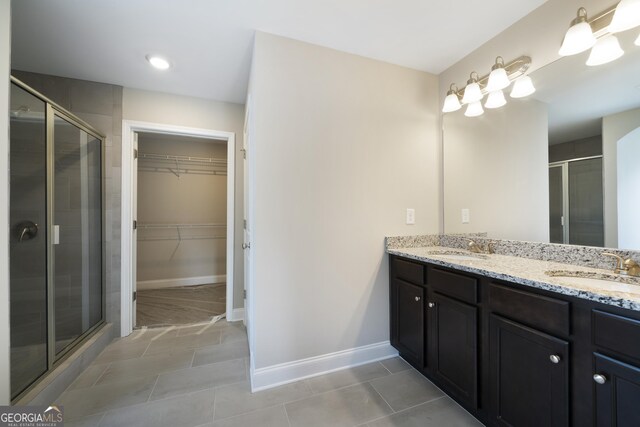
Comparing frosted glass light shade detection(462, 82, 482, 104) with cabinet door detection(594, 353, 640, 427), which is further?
frosted glass light shade detection(462, 82, 482, 104)

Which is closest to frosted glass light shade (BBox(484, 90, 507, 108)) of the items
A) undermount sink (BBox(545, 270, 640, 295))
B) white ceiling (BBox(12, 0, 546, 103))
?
white ceiling (BBox(12, 0, 546, 103))

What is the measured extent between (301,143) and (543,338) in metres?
1.65

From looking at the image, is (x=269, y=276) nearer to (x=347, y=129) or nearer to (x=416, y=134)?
(x=347, y=129)

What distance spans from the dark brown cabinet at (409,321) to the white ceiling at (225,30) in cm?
179

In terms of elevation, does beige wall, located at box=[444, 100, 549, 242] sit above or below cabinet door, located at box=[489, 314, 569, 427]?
above

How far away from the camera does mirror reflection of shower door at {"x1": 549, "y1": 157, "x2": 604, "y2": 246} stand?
130 cm

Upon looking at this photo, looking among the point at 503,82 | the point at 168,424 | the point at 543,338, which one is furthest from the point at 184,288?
the point at 503,82

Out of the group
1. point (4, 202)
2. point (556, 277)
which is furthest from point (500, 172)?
point (4, 202)

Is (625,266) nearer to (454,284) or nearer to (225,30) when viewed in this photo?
(454,284)

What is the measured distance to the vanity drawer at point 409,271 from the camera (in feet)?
5.42

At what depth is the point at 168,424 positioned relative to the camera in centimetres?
132

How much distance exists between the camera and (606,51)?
1221 millimetres

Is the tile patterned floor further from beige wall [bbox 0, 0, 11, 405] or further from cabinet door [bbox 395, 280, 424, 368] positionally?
beige wall [bbox 0, 0, 11, 405]

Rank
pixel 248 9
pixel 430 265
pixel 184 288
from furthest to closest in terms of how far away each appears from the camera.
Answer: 1. pixel 184 288
2. pixel 430 265
3. pixel 248 9
